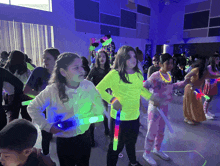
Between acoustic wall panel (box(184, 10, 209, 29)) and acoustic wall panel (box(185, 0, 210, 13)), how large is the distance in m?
0.28

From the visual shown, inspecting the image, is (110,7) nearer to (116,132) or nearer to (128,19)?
(128,19)

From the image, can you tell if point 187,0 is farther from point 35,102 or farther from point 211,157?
point 35,102

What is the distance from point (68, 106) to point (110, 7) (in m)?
10.3

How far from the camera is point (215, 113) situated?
13.3ft

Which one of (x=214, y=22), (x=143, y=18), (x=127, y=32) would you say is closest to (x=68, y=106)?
(x=127, y=32)

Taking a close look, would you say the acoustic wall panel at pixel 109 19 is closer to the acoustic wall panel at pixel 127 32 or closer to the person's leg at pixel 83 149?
the acoustic wall panel at pixel 127 32

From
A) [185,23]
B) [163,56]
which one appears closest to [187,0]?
[185,23]

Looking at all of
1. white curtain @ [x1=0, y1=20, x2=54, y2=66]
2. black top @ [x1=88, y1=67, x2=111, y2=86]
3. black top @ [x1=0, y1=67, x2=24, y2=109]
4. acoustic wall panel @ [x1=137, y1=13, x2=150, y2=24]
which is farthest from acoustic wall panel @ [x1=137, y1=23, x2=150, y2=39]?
black top @ [x1=0, y1=67, x2=24, y2=109]

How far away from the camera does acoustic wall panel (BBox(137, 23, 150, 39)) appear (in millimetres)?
12294

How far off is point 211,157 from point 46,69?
2.79 metres

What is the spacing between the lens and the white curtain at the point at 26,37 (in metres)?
6.36

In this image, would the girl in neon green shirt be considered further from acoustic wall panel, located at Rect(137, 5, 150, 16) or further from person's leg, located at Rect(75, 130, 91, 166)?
acoustic wall panel, located at Rect(137, 5, 150, 16)

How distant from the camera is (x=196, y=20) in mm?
10867

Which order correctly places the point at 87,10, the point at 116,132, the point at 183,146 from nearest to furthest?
the point at 116,132, the point at 183,146, the point at 87,10
